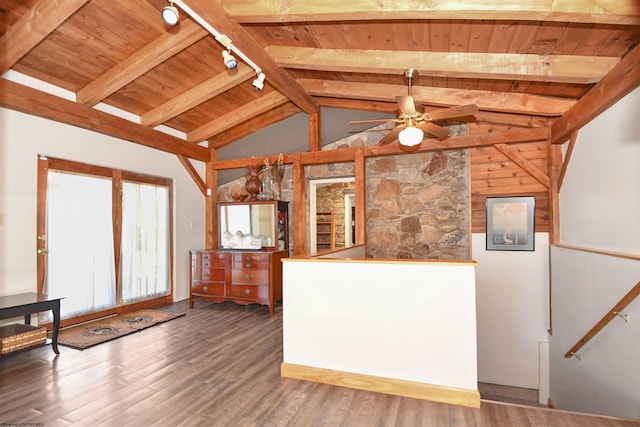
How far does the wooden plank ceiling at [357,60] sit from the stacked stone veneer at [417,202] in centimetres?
35

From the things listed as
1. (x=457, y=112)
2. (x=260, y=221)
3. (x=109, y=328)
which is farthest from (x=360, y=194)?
(x=109, y=328)

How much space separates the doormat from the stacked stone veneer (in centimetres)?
326

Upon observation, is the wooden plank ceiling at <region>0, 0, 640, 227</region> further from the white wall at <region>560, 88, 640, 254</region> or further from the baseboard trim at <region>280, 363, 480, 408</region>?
the baseboard trim at <region>280, 363, 480, 408</region>

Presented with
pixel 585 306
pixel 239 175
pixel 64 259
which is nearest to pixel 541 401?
pixel 585 306

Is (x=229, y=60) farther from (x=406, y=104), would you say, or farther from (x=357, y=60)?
(x=406, y=104)

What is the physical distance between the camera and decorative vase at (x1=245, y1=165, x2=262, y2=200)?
5531 mm

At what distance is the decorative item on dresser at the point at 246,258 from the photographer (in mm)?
4758

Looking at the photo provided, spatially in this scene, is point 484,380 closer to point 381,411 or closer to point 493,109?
point 381,411

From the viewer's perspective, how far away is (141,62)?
11.8 ft

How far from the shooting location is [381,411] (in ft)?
7.32

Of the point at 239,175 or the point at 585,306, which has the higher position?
the point at 239,175

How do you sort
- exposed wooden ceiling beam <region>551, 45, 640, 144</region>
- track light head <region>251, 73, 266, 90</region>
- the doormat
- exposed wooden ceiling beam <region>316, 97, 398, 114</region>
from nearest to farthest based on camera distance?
exposed wooden ceiling beam <region>551, 45, 640, 144</region> < the doormat < track light head <region>251, 73, 266, 90</region> < exposed wooden ceiling beam <region>316, 97, 398, 114</region>

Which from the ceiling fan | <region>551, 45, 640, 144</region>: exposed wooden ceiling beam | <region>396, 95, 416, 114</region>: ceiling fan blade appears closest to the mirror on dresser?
the ceiling fan

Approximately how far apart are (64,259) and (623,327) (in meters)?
5.59
